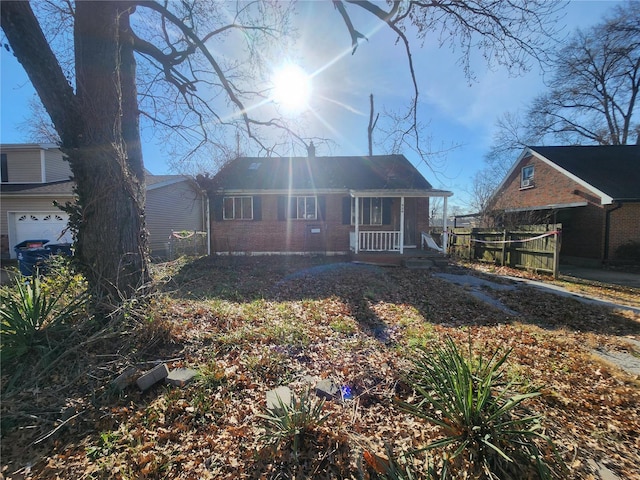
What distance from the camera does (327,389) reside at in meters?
2.84

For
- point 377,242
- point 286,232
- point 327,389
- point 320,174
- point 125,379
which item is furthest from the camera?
point 320,174

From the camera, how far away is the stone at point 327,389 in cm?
277

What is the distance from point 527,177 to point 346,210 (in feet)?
39.6

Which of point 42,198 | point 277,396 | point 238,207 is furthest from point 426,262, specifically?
point 42,198

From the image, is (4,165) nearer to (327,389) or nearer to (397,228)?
(397,228)

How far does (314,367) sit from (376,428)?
1.19 meters

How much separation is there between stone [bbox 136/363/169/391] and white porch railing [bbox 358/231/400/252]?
9.50 metres

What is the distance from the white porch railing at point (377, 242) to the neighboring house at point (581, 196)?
25.4 ft

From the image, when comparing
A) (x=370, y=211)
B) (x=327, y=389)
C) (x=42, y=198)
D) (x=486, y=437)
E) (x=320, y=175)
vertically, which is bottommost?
(x=327, y=389)

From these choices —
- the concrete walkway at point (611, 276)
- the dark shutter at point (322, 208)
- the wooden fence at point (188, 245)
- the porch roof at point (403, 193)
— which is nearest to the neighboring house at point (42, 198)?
the wooden fence at point (188, 245)

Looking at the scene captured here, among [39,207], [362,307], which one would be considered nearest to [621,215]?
[362,307]

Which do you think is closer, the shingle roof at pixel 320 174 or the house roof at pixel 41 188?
the shingle roof at pixel 320 174

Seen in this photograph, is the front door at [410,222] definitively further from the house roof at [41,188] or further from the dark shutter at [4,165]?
the dark shutter at [4,165]

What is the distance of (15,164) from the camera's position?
598 inches
